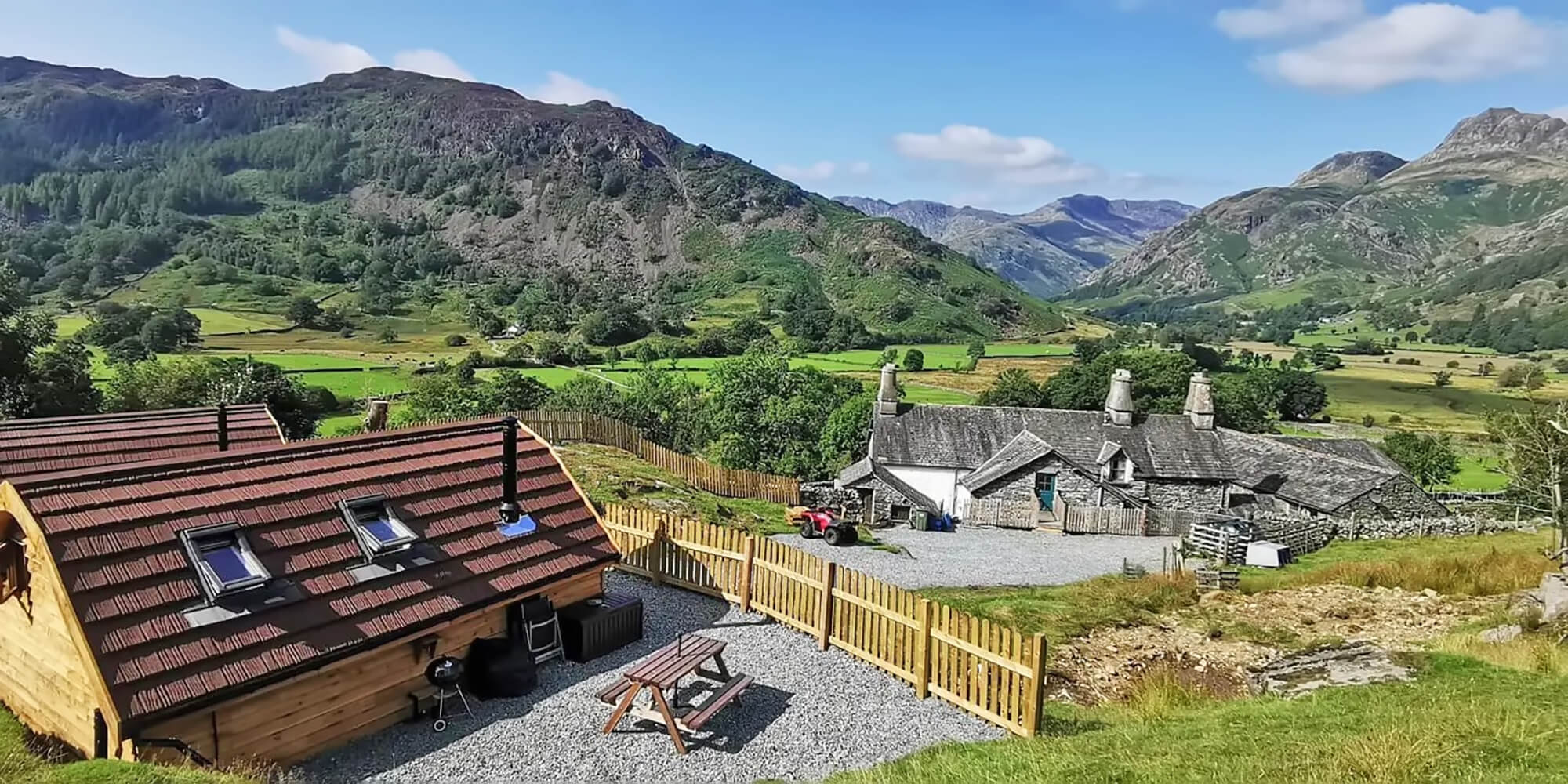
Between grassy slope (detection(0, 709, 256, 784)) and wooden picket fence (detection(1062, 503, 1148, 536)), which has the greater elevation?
grassy slope (detection(0, 709, 256, 784))

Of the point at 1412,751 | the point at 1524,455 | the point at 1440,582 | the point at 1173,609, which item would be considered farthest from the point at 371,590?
the point at 1524,455

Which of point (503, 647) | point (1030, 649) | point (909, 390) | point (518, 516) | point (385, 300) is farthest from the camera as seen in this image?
point (385, 300)

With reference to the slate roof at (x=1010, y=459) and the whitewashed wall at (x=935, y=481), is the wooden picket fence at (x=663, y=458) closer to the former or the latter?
the whitewashed wall at (x=935, y=481)

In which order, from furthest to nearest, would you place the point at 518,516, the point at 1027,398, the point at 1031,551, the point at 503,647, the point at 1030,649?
1. the point at 1027,398
2. the point at 1031,551
3. the point at 518,516
4. the point at 503,647
5. the point at 1030,649

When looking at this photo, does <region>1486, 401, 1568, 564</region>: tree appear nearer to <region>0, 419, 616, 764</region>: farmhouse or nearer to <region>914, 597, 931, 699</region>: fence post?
<region>914, 597, 931, 699</region>: fence post

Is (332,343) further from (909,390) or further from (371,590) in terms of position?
(371,590)

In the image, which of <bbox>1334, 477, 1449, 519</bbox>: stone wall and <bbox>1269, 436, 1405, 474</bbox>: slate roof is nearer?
<bbox>1334, 477, 1449, 519</bbox>: stone wall

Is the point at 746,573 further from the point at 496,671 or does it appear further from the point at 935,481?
the point at 935,481

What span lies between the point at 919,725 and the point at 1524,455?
942 inches

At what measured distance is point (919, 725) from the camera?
1177 centimetres

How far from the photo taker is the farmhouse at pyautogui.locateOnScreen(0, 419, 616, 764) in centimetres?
895

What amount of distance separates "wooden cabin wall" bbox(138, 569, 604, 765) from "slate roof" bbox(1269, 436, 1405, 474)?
141 feet

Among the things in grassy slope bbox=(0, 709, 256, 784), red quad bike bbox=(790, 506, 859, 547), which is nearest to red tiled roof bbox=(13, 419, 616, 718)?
grassy slope bbox=(0, 709, 256, 784)

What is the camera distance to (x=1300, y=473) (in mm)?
39625
